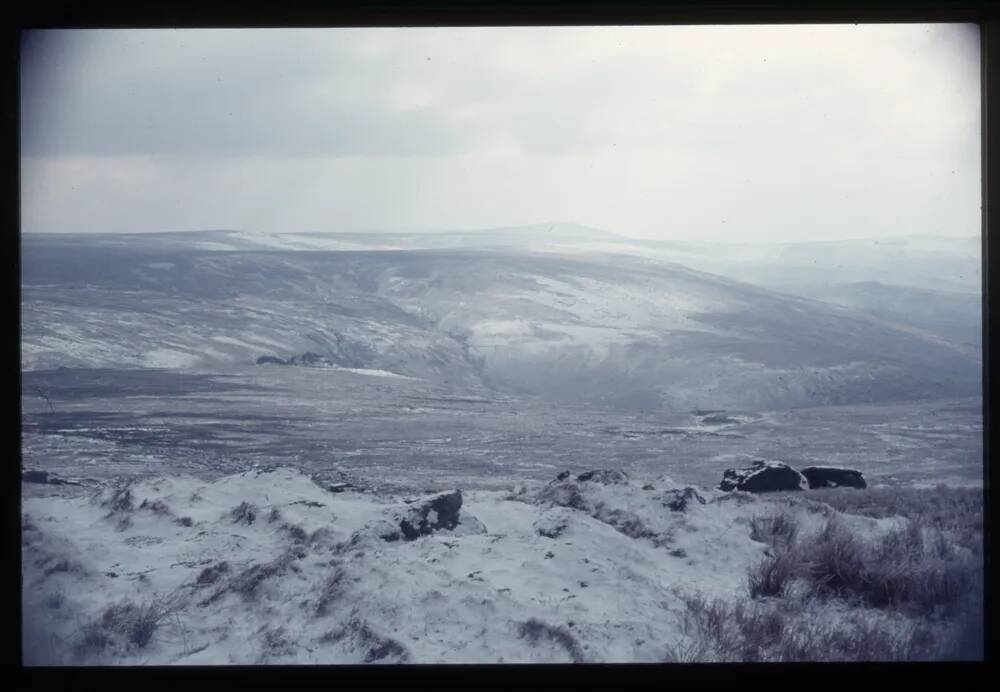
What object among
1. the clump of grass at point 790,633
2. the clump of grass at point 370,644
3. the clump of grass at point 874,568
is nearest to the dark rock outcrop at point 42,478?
the clump of grass at point 370,644

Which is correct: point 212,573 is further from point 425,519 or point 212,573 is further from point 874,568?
point 874,568

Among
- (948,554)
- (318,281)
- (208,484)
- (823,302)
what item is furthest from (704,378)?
(208,484)

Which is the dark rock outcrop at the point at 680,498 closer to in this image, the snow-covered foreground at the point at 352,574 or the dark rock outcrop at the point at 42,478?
the snow-covered foreground at the point at 352,574

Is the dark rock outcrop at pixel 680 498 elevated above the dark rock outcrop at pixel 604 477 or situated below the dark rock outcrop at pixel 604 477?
below

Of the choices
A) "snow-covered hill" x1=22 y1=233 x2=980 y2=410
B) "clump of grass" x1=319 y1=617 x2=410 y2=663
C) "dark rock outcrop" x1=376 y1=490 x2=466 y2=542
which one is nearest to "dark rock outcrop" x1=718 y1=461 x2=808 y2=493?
"snow-covered hill" x1=22 y1=233 x2=980 y2=410

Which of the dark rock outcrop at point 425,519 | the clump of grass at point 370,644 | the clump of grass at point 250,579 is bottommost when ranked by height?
the clump of grass at point 370,644

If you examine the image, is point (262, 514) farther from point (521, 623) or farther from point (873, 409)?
point (873, 409)

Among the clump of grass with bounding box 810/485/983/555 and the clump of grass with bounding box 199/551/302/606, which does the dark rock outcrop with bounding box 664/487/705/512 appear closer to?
the clump of grass with bounding box 810/485/983/555
